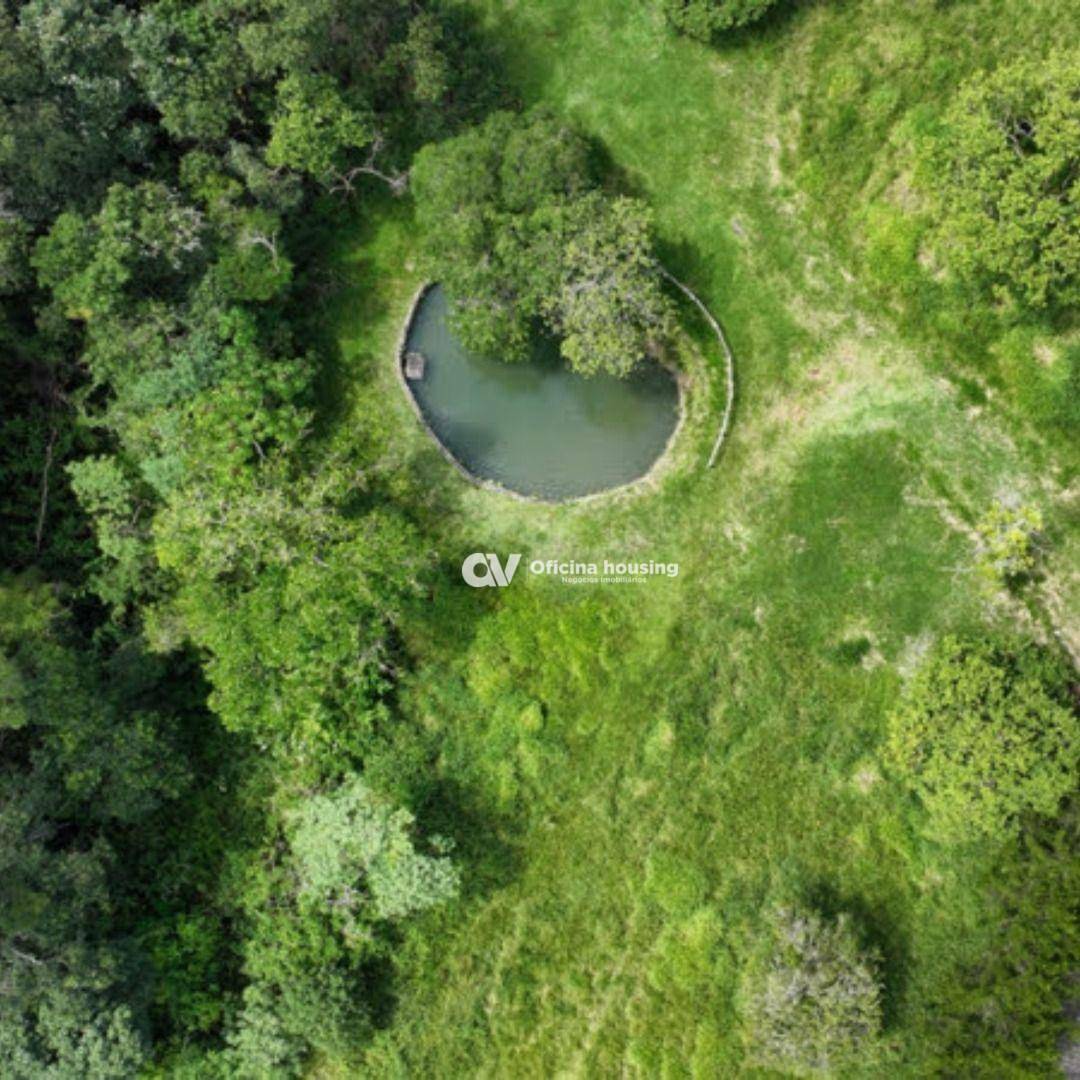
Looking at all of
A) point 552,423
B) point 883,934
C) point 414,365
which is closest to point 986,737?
point 883,934

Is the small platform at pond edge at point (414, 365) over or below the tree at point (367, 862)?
over

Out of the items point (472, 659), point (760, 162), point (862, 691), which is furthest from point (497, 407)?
point (862, 691)

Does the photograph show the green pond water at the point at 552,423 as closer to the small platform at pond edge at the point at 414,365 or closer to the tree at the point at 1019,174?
the small platform at pond edge at the point at 414,365

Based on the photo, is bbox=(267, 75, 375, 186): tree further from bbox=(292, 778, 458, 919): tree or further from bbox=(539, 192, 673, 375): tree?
bbox=(292, 778, 458, 919): tree

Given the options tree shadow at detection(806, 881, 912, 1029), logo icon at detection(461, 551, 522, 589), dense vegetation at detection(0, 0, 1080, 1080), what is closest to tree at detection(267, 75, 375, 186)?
dense vegetation at detection(0, 0, 1080, 1080)

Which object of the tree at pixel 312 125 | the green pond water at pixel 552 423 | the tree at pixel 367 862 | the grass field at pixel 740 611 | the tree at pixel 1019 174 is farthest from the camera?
the green pond water at pixel 552 423

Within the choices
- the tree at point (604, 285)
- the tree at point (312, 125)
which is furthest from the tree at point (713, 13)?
the tree at point (312, 125)

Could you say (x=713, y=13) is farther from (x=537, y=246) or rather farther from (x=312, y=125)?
(x=312, y=125)

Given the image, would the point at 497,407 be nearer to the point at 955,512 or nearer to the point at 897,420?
the point at 897,420
